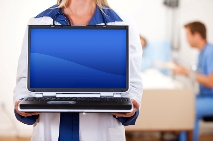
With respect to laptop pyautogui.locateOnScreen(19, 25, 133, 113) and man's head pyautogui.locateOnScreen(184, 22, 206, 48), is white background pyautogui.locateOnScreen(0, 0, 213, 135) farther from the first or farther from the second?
laptop pyautogui.locateOnScreen(19, 25, 133, 113)

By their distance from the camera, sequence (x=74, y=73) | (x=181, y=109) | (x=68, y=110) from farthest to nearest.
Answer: (x=181, y=109), (x=74, y=73), (x=68, y=110)

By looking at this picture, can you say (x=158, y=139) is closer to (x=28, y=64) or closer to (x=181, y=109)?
(x=181, y=109)

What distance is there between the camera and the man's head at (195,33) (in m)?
3.13

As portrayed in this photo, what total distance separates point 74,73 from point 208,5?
2843 millimetres

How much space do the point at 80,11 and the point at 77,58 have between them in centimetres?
14

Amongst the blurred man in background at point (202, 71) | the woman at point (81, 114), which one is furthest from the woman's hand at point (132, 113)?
the blurred man in background at point (202, 71)

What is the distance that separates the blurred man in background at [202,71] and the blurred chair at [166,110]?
0.67ft

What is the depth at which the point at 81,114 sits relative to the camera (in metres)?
0.97

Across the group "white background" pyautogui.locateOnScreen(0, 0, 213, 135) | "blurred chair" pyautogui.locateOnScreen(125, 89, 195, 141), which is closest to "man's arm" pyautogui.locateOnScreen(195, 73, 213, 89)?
"blurred chair" pyautogui.locateOnScreen(125, 89, 195, 141)

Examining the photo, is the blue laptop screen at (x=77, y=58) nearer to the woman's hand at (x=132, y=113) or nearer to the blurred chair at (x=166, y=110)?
the woman's hand at (x=132, y=113)

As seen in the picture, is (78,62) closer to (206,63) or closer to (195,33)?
(206,63)

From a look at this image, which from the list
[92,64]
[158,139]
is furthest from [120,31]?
[158,139]

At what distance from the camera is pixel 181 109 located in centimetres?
257

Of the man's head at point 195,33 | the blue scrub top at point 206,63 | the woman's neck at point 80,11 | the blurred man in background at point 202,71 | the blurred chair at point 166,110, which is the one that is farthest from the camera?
the man's head at point 195,33
